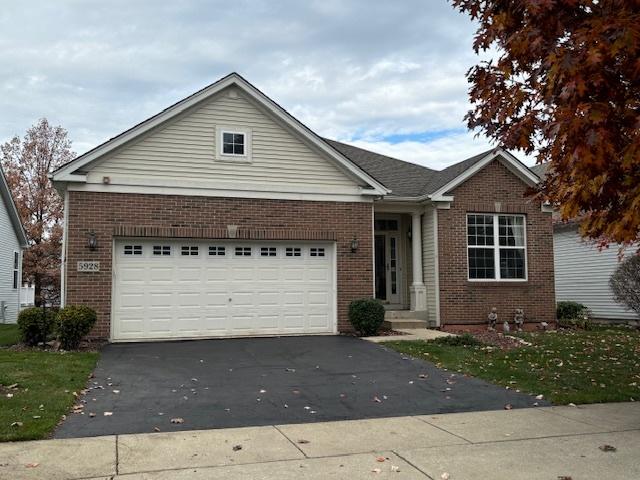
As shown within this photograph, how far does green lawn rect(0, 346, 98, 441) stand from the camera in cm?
659

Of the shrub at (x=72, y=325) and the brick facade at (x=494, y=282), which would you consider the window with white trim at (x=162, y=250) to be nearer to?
the shrub at (x=72, y=325)

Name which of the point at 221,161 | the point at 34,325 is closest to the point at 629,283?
the point at 221,161

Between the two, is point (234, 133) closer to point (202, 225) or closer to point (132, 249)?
point (202, 225)

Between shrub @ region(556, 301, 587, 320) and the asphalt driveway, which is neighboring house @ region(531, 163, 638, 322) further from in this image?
the asphalt driveway

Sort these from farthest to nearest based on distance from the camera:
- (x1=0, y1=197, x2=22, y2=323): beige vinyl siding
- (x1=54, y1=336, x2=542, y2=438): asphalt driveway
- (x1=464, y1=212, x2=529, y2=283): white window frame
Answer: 1. (x1=0, y1=197, x2=22, y2=323): beige vinyl siding
2. (x1=464, y1=212, x2=529, y2=283): white window frame
3. (x1=54, y1=336, x2=542, y2=438): asphalt driveway

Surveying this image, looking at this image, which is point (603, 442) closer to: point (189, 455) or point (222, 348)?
point (189, 455)

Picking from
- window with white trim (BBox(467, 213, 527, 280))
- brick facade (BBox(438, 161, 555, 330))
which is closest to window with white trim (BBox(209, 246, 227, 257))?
brick facade (BBox(438, 161, 555, 330))

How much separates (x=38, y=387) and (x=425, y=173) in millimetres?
13967

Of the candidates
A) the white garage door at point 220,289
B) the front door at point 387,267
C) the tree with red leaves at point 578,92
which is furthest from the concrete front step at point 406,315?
the tree with red leaves at point 578,92

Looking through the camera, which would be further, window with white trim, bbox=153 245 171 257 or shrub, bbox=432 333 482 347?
window with white trim, bbox=153 245 171 257

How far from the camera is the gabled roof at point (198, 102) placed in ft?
43.7

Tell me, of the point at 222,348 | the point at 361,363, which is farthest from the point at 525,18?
the point at 222,348

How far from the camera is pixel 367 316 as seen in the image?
1439 cm

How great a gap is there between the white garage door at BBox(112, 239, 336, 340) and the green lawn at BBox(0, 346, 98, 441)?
235cm
